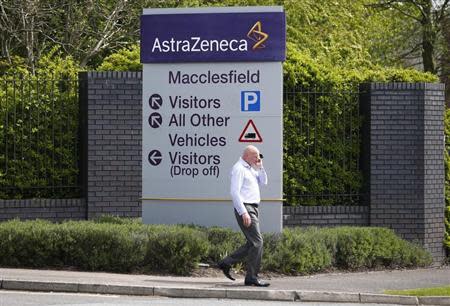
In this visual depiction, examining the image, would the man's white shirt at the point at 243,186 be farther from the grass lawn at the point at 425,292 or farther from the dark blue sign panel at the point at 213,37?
the dark blue sign panel at the point at 213,37

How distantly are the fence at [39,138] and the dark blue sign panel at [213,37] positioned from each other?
2.67 meters

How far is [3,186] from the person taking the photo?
18.2m

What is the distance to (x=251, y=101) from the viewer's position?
1627 cm

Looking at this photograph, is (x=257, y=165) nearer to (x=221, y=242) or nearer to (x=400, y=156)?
(x=221, y=242)

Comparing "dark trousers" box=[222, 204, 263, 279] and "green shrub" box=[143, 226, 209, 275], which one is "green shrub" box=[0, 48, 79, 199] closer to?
"green shrub" box=[143, 226, 209, 275]

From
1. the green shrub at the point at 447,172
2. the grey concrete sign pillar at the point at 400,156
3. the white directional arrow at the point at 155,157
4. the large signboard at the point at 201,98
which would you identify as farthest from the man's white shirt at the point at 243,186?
the green shrub at the point at 447,172

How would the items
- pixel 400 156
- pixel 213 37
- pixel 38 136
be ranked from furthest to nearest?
pixel 400 156
pixel 38 136
pixel 213 37

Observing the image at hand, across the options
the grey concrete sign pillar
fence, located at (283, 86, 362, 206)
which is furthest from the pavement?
fence, located at (283, 86, 362, 206)

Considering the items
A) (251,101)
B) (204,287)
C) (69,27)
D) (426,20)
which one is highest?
(426,20)

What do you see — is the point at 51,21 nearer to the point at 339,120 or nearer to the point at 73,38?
the point at 73,38

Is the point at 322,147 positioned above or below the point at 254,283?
above

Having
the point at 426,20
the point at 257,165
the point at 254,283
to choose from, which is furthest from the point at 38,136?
the point at 426,20

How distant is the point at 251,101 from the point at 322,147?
3234mm

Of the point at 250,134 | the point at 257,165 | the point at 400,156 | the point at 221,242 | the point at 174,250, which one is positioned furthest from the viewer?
the point at 400,156
